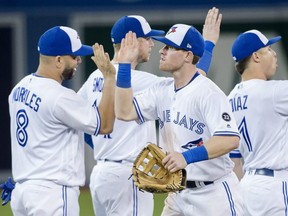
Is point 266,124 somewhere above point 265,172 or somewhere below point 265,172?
above

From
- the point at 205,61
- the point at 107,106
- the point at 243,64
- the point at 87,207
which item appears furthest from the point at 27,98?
the point at 87,207

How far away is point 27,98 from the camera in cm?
726

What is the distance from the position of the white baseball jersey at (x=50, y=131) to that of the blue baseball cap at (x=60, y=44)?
0.23 meters

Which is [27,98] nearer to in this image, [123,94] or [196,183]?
[123,94]

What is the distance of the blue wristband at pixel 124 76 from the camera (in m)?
7.30

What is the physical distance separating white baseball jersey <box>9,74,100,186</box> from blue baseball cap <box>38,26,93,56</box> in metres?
0.23

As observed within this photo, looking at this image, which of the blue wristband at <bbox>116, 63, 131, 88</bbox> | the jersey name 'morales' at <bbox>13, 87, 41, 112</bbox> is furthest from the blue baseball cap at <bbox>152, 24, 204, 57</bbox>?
the jersey name 'morales' at <bbox>13, 87, 41, 112</bbox>

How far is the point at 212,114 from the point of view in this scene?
696 centimetres

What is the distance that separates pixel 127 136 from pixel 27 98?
1.46 meters

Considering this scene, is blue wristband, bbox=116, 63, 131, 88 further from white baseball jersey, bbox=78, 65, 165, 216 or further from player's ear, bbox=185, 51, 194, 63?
white baseball jersey, bbox=78, 65, 165, 216

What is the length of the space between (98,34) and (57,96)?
29.7 feet

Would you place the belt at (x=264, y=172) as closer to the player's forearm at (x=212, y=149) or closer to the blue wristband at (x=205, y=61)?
the blue wristband at (x=205, y=61)

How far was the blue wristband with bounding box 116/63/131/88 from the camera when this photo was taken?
24.0 feet

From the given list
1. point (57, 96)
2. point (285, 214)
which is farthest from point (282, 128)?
point (57, 96)
